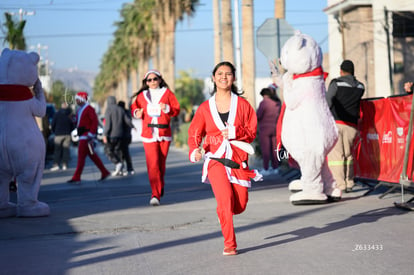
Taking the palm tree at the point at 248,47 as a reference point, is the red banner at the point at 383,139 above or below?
below

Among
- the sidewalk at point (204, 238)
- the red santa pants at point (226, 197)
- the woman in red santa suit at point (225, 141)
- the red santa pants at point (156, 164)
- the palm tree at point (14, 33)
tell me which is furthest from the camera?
the palm tree at point (14, 33)

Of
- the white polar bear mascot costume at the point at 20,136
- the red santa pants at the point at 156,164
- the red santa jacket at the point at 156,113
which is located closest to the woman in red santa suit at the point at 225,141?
the white polar bear mascot costume at the point at 20,136

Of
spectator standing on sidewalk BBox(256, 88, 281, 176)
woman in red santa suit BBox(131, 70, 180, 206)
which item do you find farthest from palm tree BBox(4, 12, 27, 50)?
woman in red santa suit BBox(131, 70, 180, 206)

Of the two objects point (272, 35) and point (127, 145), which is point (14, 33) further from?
point (272, 35)

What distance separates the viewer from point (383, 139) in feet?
38.2

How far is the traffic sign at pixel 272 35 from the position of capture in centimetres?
1692

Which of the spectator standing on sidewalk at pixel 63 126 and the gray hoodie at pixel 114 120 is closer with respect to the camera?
the gray hoodie at pixel 114 120

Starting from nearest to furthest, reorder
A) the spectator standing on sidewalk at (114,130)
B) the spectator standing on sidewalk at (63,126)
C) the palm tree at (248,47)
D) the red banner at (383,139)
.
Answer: the red banner at (383,139) < the spectator standing on sidewalk at (114,130) < the spectator standing on sidewalk at (63,126) < the palm tree at (248,47)

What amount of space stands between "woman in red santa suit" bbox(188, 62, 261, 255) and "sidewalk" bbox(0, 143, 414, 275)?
58 centimetres

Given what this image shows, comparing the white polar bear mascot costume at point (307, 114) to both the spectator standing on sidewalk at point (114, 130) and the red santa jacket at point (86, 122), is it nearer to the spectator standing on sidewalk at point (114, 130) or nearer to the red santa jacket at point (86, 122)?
the red santa jacket at point (86, 122)

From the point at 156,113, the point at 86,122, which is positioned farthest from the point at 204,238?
the point at 86,122

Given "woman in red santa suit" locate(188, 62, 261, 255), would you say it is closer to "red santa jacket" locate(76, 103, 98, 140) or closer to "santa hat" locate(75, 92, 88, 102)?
"santa hat" locate(75, 92, 88, 102)

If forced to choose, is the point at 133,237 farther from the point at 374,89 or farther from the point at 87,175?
the point at 374,89

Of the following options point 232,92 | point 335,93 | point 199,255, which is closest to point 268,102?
point 335,93
